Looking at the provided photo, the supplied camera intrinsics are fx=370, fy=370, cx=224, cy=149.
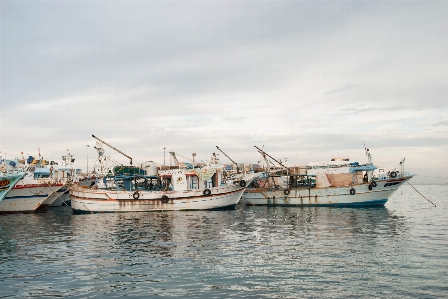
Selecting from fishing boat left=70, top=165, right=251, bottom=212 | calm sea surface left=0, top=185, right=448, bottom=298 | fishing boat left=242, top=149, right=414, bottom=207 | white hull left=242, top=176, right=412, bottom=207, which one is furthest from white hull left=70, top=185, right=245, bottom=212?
white hull left=242, top=176, right=412, bottom=207

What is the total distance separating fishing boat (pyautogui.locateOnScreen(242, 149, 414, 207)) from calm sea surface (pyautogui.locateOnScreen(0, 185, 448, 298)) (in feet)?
50.7

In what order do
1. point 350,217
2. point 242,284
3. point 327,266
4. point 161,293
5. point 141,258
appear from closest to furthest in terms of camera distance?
point 161,293 → point 242,284 → point 327,266 → point 141,258 → point 350,217

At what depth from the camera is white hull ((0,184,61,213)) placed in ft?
128

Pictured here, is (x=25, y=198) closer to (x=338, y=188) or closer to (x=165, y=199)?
(x=165, y=199)

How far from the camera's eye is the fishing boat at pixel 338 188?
43.8 metres

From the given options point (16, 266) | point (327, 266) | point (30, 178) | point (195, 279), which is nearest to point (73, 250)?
point (16, 266)

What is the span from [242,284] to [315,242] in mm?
9145

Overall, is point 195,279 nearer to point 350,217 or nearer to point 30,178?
point 350,217

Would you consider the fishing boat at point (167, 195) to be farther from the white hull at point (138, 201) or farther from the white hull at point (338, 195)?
the white hull at point (338, 195)

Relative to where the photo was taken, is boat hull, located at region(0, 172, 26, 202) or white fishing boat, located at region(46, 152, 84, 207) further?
white fishing boat, located at region(46, 152, 84, 207)

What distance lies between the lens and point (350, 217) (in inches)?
1321

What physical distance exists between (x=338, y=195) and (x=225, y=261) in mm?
31002

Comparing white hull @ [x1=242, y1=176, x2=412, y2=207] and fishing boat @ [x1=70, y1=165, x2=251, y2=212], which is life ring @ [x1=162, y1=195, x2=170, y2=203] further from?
white hull @ [x1=242, y1=176, x2=412, y2=207]

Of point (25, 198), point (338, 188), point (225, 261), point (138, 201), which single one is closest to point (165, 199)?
point (138, 201)
